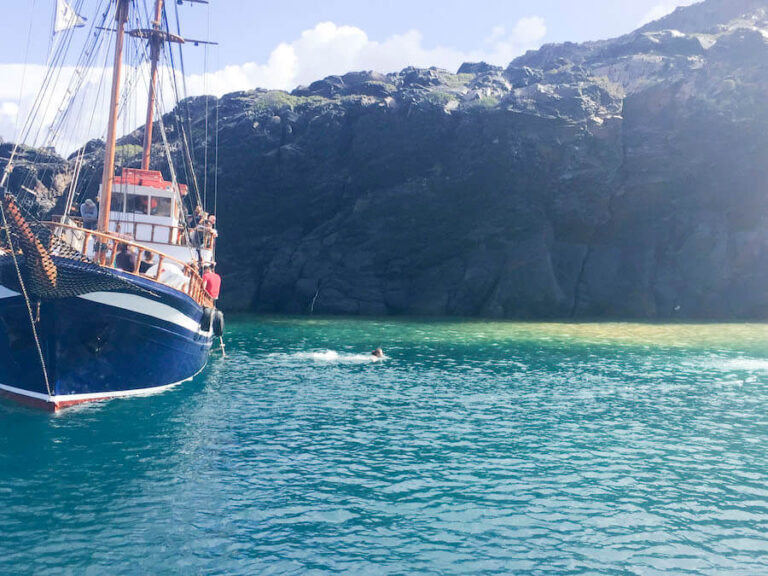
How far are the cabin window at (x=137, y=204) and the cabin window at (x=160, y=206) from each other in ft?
0.92

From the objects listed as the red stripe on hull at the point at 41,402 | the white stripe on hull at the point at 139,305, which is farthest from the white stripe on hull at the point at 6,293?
the red stripe on hull at the point at 41,402

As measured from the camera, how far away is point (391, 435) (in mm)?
18469

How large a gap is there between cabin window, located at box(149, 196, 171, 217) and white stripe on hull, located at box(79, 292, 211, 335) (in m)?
8.80

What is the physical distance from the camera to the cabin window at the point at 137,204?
98.6 ft

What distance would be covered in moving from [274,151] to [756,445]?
172ft

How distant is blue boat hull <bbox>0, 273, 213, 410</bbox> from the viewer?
1919cm

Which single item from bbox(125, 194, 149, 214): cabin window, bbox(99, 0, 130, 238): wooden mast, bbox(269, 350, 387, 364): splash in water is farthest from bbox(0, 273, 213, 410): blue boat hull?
bbox(269, 350, 387, 364): splash in water

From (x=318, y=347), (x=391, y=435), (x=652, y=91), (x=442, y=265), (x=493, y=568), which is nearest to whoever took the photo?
(x=493, y=568)

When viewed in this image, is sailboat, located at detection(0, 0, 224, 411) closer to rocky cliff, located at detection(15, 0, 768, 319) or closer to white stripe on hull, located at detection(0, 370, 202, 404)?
white stripe on hull, located at detection(0, 370, 202, 404)

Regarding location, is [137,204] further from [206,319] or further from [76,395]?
[76,395]

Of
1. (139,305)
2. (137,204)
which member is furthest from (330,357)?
(139,305)

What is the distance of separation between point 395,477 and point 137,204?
2161cm

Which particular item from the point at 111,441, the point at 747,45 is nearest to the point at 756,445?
the point at 111,441

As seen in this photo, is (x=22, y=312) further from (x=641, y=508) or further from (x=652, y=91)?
(x=652, y=91)
